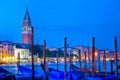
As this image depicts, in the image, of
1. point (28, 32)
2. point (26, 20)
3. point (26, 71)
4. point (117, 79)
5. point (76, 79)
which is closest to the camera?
point (117, 79)

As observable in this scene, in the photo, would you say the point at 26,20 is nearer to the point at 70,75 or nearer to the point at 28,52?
the point at 28,52

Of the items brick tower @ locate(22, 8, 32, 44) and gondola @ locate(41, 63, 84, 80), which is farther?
brick tower @ locate(22, 8, 32, 44)

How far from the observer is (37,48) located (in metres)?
61.3

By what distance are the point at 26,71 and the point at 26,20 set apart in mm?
67289

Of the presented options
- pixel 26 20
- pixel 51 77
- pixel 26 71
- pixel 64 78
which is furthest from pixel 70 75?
pixel 26 20

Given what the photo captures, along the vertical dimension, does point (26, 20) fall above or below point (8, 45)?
above

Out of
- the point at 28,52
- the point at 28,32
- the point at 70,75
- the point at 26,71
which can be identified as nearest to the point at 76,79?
the point at 70,75

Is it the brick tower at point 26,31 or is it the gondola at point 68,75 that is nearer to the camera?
the gondola at point 68,75

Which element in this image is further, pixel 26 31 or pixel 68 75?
pixel 26 31

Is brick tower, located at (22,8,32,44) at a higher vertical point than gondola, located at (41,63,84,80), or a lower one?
higher

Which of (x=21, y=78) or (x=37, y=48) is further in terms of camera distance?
(x=37, y=48)

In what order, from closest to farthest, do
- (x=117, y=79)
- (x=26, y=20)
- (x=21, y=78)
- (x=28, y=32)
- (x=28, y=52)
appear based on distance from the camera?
(x=117, y=79) → (x=21, y=78) → (x=28, y=52) → (x=28, y=32) → (x=26, y=20)

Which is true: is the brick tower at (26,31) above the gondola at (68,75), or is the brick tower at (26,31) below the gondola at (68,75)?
above

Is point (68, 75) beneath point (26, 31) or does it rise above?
beneath
